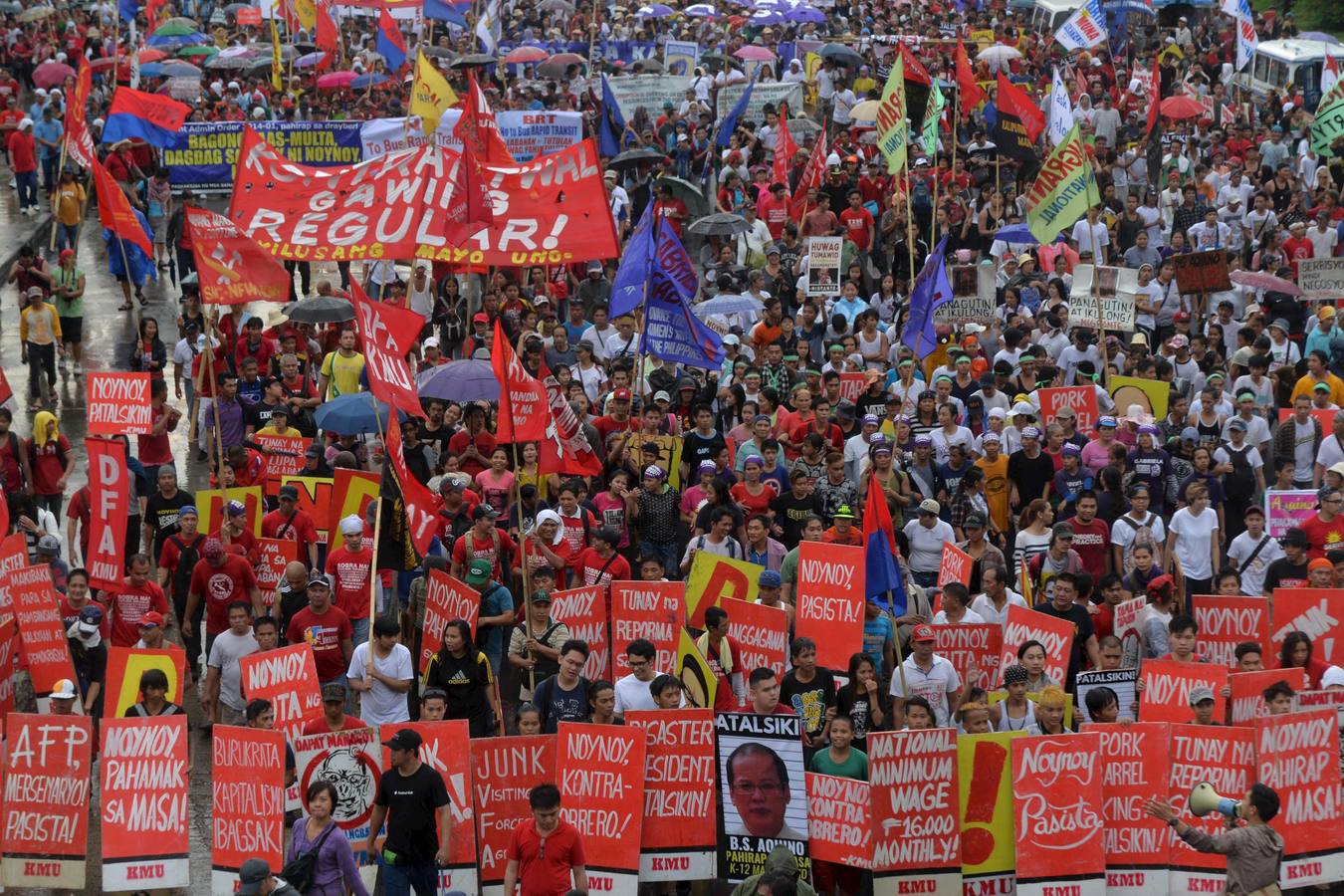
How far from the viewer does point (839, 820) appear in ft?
38.2

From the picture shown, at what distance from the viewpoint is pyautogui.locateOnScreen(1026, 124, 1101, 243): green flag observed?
2105 cm

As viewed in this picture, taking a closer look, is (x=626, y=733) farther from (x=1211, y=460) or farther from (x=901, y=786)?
(x=1211, y=460)

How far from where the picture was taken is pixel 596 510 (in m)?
16.1

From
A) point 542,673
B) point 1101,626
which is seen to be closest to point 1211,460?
point 1101,626

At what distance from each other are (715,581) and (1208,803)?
4609 mm

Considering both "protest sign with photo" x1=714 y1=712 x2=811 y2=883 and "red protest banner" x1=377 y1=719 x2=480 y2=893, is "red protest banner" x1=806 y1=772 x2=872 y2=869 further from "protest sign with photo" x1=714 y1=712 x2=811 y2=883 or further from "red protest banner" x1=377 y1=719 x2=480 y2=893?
"red protest banner" x1=377 y1=719 x2=480 y2=893

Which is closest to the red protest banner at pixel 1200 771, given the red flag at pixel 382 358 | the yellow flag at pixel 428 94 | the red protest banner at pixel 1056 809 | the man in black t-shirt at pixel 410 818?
the red protest banner at pixel 1056 809

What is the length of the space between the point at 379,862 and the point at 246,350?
9.83 m

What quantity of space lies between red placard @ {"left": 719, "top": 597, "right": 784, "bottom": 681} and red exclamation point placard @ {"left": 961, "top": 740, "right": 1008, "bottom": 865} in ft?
6.72

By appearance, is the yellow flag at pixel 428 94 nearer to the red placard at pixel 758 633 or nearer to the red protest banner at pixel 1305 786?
the red placard at pixel 758 633

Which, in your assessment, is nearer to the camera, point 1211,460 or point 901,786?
point 901,786

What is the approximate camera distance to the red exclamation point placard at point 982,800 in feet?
37.9

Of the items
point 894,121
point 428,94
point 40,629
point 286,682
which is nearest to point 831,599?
point 286,682

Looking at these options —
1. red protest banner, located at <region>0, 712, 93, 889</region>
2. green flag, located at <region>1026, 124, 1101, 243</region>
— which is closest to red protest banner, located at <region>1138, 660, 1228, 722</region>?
red protest banner, located at <region>0, 712, 93, 889</region>
